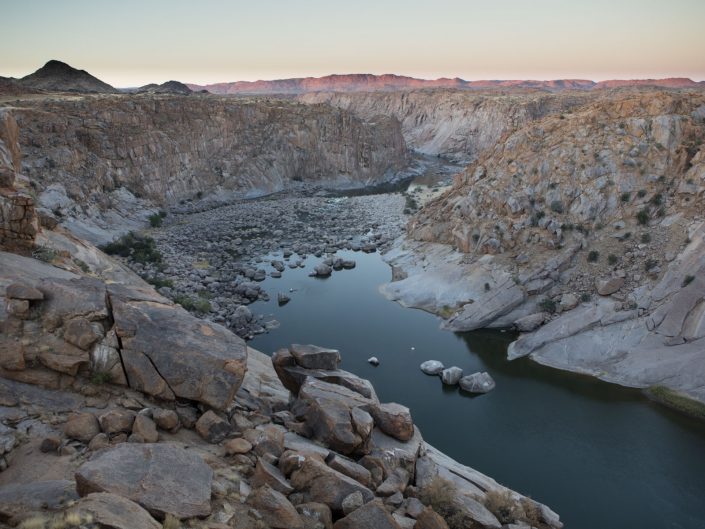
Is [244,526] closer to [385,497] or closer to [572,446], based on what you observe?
[385,497]

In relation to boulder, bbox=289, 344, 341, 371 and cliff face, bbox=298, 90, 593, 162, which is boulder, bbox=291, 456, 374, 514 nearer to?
boulder, bbox=289, 344, 341, 371

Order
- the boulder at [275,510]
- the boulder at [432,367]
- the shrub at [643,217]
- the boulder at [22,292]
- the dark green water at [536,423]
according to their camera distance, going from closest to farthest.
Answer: the boulder at [275,510] < the boulder at [22,292] < the dark green water at [536,423] < the boulder at [432,367] < the shrub at [643,217]

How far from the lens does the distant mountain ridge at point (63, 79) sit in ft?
292

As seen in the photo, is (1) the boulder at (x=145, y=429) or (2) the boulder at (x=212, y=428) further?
(2) the boulder at (x=212, y=428)

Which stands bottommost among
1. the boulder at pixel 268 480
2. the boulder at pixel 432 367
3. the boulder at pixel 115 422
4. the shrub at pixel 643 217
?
the boulder at pixel 432 367

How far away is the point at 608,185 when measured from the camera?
3269 cm

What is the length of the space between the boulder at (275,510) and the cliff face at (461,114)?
87.6 metres

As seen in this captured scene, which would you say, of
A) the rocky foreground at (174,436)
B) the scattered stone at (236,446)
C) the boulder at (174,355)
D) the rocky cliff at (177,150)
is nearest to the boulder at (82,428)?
the rocky foreground at (174,436)

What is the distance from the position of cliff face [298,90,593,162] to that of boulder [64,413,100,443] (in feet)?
288

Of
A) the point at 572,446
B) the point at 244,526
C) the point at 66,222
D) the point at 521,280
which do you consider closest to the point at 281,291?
the point at 521,280

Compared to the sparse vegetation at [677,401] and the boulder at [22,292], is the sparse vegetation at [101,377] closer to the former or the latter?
the boulder at [22,292]

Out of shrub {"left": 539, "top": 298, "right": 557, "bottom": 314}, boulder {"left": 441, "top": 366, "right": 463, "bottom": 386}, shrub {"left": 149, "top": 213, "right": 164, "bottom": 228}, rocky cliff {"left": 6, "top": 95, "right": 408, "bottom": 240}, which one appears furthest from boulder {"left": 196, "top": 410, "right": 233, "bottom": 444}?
shrub {"left": 149, "top": 213, "right": 164, "bottom": 228}

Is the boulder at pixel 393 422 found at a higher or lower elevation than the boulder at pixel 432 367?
higher

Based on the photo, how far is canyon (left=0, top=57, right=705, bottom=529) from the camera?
9.91m
